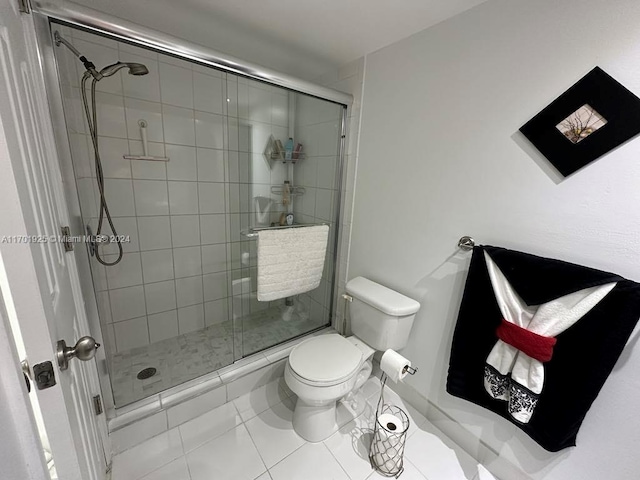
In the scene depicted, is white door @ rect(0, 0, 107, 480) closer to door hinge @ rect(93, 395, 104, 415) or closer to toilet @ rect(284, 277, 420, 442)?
door hinge @ rect(93, 395, 104, 415)

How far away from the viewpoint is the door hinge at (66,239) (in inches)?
37.3

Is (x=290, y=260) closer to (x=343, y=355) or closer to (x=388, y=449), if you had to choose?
(x=343, y=355)

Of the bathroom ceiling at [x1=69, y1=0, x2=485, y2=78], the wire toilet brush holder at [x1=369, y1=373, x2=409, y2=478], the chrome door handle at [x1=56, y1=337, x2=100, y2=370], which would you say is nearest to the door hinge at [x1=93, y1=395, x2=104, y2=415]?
the chrome door handle at [x1=56, y1=337, x2=100, y2=370]

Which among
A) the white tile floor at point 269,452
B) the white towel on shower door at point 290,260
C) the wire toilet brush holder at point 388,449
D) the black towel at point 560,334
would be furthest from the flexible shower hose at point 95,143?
the black towel at point 560,334

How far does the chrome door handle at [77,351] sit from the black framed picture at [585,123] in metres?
1.57

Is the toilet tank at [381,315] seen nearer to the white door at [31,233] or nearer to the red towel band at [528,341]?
the red towel band at [528,341]

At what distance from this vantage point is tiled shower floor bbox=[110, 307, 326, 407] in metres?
1.47

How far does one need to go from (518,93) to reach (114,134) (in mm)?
2100

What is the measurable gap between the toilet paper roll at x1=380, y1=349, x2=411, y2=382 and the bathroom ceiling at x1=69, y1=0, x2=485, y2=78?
1.69 metres

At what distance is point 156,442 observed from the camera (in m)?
1.34

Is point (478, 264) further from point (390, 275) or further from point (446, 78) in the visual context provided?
point (446, 78)

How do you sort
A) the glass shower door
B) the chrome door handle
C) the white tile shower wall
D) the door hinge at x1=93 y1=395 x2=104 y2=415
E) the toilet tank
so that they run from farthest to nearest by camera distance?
the glass shower door < the white tile shower wall < the toilet tank < the door hinge at x1=93 y1=395 x2=104 y2=415 < the chrome door handle

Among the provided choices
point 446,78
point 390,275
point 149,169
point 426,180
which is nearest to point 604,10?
point 446,78

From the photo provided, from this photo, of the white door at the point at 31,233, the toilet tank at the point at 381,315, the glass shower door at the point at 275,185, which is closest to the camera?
the white door at the point at 31,233
